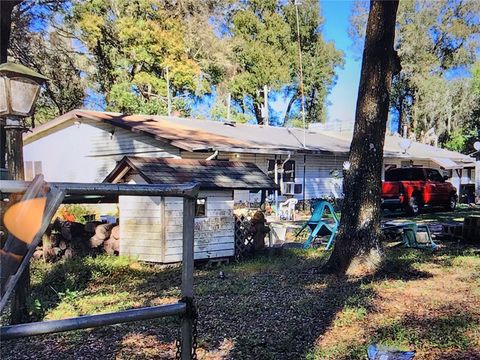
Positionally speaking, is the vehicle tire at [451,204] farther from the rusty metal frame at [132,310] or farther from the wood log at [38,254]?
the rusty metal frame at [132,310]

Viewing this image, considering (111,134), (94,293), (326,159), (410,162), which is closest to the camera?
(94,293)

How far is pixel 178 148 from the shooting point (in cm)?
1558

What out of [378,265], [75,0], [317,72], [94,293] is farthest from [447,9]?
[94,293]

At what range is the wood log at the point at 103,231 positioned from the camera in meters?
9.77

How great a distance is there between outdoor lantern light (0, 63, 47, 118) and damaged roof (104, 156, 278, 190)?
356cm

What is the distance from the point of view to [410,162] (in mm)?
28219

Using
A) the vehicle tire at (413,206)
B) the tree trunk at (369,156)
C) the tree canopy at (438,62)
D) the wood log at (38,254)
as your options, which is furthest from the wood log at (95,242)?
the tree canopy at (438,62)

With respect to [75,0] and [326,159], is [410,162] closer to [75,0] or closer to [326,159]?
[326,159]

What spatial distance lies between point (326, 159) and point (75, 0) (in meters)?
15.9

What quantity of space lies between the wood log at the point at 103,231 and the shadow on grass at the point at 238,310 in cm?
133

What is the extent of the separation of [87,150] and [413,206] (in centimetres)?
1352

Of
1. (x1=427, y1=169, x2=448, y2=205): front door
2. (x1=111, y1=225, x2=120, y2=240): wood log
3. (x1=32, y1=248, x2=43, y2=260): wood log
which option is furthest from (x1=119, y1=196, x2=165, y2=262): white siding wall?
(x1=427, y1=169, x2=448, y2=205): front door

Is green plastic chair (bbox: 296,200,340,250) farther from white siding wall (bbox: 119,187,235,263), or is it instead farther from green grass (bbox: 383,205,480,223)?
green grass (bbox: 383,205,480,223)

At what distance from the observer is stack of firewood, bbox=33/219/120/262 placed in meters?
9.46
